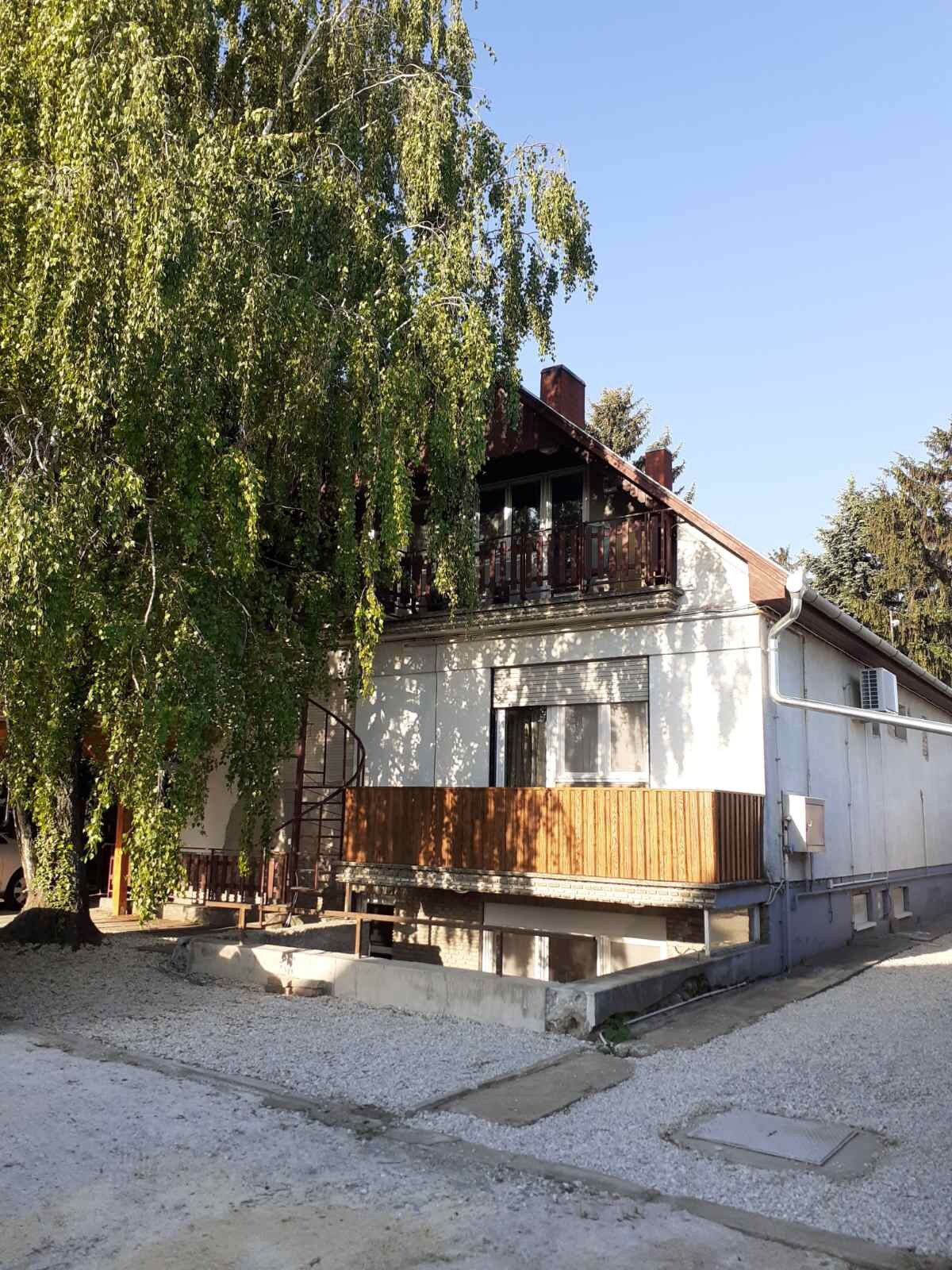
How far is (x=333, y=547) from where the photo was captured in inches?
489

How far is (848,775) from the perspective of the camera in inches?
607

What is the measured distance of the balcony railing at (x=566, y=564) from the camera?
13133 millimetres

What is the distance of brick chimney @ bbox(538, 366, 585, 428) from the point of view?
15.9 meters

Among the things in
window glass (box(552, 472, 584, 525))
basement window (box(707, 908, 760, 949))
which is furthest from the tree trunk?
basement window (box(707, 908, 760, 949))

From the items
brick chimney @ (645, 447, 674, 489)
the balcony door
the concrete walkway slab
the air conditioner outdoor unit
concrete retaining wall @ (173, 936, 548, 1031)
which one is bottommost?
the concrete walkway slab

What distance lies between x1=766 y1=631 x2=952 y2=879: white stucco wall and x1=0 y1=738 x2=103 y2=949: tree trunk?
341 inches

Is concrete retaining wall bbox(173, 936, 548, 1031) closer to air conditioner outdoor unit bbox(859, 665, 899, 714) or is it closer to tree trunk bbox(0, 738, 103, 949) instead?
tree trunk bbox(0, 738, 103, 949)

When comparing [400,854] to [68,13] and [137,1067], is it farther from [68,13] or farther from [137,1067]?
[68,13]

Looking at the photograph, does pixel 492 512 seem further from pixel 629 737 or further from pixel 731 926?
pixel 731 926

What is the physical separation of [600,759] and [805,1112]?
691cm

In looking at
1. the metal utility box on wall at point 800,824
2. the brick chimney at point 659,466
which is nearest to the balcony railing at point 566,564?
the brick chimney at point 659,466

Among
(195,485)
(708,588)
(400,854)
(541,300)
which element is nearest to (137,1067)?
(195,485)

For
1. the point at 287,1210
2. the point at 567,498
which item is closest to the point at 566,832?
the point at 567,498

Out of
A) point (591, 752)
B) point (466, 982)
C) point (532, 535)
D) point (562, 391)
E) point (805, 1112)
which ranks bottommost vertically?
point (805, 1112)
